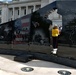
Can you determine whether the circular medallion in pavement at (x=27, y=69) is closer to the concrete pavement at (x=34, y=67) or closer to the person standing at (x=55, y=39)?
the concrete pavement at (x=34, y=67)

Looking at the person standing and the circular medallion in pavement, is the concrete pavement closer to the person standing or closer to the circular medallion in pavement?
the circular medallion in pavement

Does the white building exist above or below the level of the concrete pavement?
above

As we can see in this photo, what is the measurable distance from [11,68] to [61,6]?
373cm

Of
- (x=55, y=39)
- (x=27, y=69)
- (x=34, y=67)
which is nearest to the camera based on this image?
(x=27, y=69)

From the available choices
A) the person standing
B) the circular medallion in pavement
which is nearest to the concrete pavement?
the circular medallion in pavement

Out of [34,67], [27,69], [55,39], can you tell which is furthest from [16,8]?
[27,69]

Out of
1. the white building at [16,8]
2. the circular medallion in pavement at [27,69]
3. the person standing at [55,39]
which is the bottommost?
the circular medallion in pavement at [27,69]

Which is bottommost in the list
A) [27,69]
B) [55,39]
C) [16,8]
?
[27,69]

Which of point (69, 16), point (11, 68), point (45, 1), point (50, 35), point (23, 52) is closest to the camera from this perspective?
point (11, 68)

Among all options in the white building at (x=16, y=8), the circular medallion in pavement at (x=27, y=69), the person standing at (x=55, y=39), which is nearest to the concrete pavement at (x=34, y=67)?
the circular medallion in pavement at (x=27, y=69)

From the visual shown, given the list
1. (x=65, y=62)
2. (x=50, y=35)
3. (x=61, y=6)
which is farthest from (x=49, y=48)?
(x=61, y=6)

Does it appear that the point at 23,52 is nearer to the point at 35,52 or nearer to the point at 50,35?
the point at 35,52

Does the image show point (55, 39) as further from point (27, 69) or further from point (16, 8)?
point (16, 8)

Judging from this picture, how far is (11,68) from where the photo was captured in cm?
796
